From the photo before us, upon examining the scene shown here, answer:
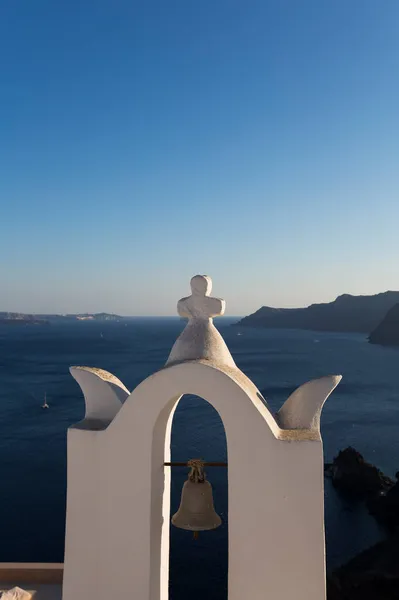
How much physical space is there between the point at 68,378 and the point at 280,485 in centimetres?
5693

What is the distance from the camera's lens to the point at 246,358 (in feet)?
261

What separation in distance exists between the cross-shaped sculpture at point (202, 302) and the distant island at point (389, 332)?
101921 millimetres

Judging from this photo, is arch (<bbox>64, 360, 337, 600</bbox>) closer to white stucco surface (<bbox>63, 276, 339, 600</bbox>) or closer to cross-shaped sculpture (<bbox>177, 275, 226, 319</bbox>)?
white stucco surface (<bbox>63, 276, 339, 600</bbox>)

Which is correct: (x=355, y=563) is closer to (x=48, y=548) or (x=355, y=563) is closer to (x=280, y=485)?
(x=48, y=548)

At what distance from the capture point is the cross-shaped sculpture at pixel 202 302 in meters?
4.12

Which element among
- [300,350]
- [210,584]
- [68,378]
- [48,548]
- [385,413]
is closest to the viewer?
[210,584]

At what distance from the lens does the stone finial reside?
399 cm

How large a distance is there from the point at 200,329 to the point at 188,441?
3177 centimetres

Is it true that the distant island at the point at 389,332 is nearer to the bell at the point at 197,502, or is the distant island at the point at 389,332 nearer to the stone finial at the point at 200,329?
the bell at the point at 197,502

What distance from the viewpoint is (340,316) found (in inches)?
5950

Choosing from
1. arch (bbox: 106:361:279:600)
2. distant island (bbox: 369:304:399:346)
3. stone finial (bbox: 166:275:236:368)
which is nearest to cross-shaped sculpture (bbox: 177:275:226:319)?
stone finial (bbox: 166:275:236:368)

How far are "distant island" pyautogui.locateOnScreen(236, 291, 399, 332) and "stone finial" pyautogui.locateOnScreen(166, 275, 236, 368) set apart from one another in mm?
131591

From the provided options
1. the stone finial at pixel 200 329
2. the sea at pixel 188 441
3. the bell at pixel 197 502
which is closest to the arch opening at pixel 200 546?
the sea at pixel 188 441

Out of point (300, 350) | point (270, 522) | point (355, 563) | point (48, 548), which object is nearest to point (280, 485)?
point (270, 522)
